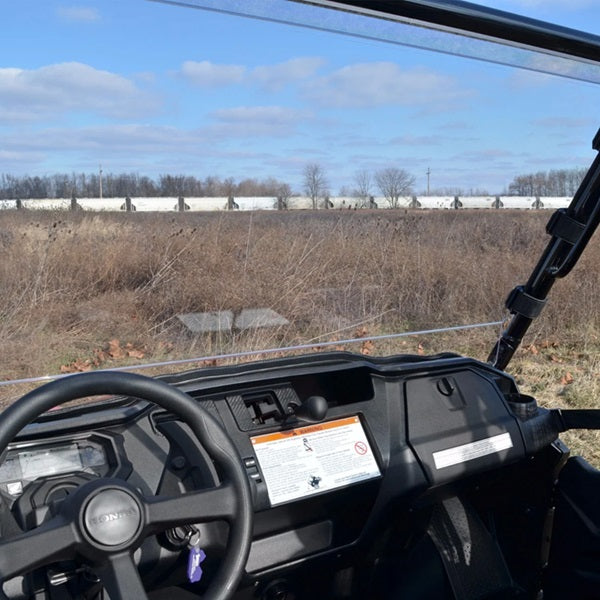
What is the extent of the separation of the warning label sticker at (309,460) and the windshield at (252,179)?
0.83 ft

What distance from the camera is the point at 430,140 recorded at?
6.93 feet

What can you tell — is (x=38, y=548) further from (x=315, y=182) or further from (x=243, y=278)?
(x=315, y=182)

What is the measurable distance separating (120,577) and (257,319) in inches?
32.1

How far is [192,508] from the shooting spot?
5.08 ft

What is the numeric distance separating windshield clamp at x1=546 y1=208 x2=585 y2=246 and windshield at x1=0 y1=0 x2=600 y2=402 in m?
0.08

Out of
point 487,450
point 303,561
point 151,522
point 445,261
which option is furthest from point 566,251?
point 151,522

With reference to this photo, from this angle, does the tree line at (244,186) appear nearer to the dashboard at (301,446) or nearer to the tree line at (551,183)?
the tree line at (551,183)

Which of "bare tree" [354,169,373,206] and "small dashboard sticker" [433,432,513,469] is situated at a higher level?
"bare tree" [354,169,373,206]

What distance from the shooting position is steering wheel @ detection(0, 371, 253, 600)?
1.39 m

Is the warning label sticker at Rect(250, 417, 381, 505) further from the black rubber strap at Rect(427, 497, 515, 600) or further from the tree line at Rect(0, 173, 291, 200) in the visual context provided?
the tree line at Rect(0, 173, 291, 200)

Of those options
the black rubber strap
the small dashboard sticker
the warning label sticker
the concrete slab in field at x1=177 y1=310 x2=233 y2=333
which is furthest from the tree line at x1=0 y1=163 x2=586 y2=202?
the black rubber strap

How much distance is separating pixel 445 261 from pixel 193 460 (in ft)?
3.26

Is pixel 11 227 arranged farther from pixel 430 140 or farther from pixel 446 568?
pixel 446 568

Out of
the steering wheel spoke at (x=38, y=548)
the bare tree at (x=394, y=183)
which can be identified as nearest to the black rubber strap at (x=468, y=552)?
the bare tree at (x=394, y=183)
